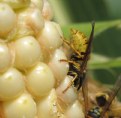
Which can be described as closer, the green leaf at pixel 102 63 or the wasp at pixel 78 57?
the wasp at pixel 78 57

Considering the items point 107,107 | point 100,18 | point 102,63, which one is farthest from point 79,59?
point 100,18

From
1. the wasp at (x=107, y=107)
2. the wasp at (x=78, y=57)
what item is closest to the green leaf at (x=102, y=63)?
the wasp at (x=107, y=107)

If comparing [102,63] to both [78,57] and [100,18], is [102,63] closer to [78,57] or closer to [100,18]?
[100,18]

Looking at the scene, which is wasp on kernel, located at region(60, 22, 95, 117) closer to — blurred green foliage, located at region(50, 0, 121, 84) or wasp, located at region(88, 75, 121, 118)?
wasp, located at region(88, 75, 121, 118)

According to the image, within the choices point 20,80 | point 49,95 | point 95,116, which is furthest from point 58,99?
point 95,116

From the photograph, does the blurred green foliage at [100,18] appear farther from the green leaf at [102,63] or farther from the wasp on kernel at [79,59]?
the wasp on kernel at [79,59]

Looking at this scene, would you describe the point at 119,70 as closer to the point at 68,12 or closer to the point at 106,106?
the point at 68,12
